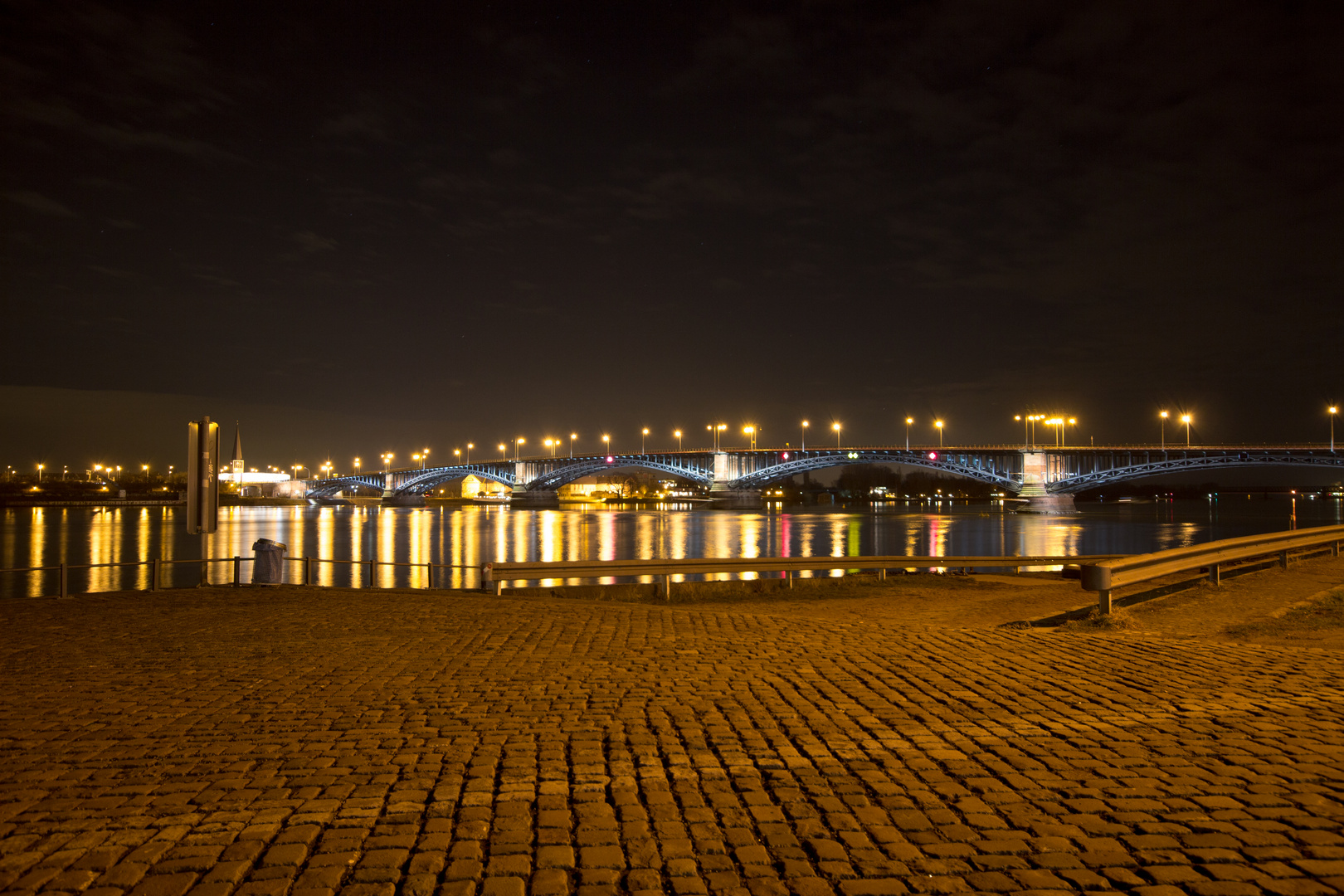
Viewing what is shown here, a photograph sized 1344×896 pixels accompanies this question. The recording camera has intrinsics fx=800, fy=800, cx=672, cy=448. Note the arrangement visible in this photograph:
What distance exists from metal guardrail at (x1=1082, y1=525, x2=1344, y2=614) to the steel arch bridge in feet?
290

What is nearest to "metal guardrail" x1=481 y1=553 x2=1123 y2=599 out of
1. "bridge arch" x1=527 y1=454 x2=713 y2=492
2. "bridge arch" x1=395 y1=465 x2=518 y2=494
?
"bridge arch" x1=527 y1=454 x2=713 y2=492

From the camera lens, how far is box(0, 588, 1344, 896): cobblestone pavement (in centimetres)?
363

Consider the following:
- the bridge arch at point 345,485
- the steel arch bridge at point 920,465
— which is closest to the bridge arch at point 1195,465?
the steel arch bridge at point 920,465

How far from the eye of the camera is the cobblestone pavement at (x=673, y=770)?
143 inches

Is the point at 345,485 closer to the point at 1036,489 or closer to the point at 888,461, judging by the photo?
the point at 888,461

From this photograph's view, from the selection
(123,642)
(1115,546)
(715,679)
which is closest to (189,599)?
(123,642)

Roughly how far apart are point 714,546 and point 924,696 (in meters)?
41.8

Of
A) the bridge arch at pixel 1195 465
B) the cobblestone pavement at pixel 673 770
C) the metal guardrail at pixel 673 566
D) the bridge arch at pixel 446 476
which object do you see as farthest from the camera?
the bridge arch at pixel 446 476

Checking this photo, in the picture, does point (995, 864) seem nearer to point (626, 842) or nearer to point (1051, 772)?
point (1051, 772)

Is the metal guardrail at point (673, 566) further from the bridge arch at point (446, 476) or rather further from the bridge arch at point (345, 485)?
the bridge arch at point (345, 485)

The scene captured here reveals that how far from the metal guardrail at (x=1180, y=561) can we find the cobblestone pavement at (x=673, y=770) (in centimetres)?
205

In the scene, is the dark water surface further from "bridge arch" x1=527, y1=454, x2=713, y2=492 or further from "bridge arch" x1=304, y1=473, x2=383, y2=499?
"bridge arch" x1=304, y1=473, x2=383, y2=499

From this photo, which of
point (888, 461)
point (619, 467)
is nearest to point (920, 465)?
point (888, 461)

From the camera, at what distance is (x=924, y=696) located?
666 cm
